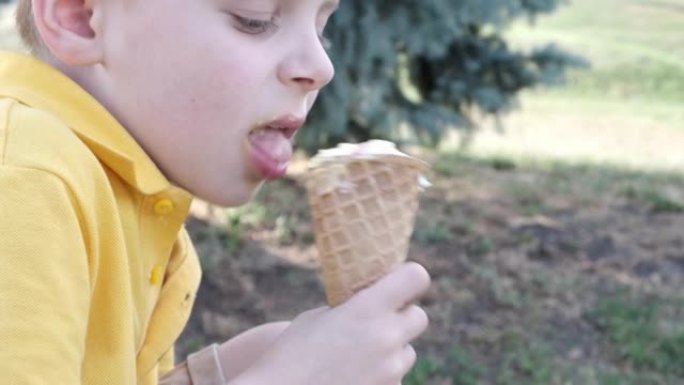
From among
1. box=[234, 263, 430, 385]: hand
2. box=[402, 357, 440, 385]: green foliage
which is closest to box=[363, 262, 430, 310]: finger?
box=[234, 263, 430, 385]: hand

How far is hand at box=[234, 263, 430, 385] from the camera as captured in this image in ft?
4.90

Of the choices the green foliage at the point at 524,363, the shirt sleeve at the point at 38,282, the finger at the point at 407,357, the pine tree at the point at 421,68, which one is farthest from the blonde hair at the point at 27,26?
the pine tree at the point at 421,68

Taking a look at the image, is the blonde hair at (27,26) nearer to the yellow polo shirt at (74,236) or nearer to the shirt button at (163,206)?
the yellow polo shirt at (74,236)

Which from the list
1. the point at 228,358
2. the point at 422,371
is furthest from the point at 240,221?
the point at 228,358

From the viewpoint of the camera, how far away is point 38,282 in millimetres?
1229

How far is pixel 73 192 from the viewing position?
1300 millimetres

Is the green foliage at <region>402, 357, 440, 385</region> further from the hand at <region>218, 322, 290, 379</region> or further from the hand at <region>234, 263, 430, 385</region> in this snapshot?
the hand at <region>234, 263, 430, 385</region>

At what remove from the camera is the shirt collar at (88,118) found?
143 centimetres

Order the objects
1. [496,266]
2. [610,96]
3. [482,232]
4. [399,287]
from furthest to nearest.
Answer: [610,96], [482,232], [496,266], [399,287]

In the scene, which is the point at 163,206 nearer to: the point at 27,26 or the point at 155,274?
the point at 155,274

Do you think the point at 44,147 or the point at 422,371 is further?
the point at 422,371

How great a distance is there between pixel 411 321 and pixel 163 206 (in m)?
0.38

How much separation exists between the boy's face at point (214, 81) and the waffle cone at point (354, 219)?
107 mm

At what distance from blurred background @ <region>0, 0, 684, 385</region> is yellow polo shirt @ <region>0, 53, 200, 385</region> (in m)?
2.76
